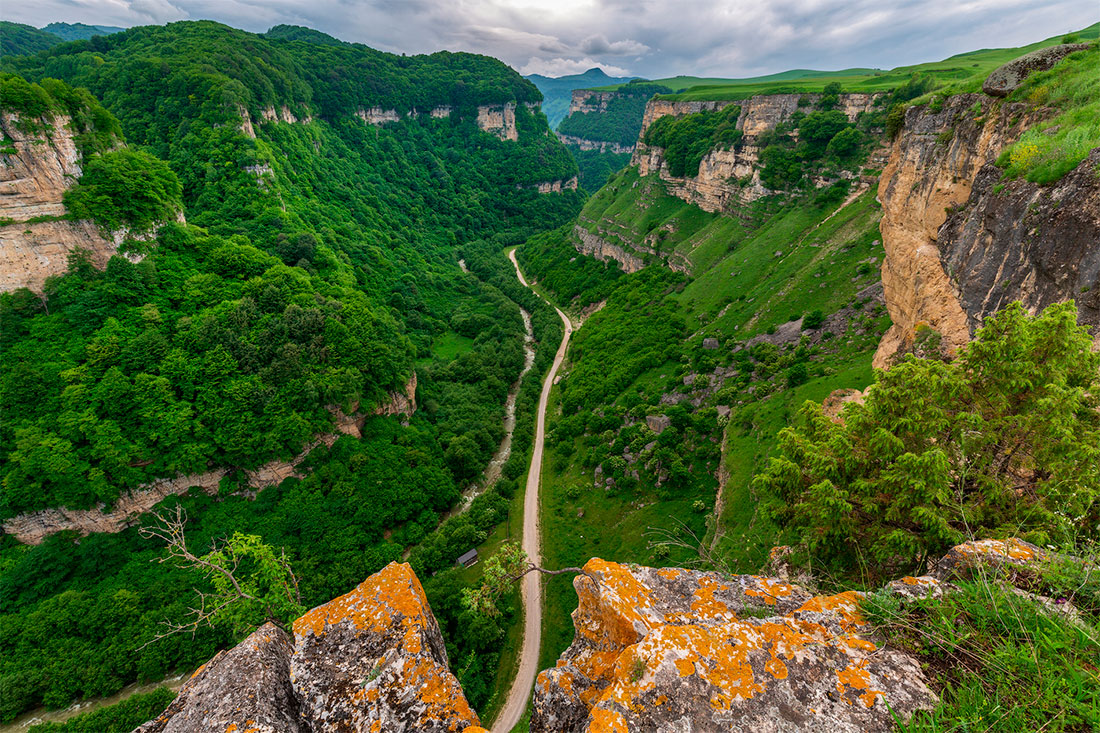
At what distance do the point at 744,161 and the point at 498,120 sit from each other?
105749 mm

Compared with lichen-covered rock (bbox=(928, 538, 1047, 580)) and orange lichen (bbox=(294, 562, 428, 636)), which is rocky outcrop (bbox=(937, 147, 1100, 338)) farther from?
orange lichen (bbox=(294, 562, 428, 636))

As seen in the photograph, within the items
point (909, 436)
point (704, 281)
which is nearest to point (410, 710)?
point (909, 436)

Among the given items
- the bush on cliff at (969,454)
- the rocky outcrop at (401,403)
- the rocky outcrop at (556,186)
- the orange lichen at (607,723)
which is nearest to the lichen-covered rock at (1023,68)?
the bush on cliff at (969,454)

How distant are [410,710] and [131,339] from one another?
126 ft

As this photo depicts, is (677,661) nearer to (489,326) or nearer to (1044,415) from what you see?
(1044,415)

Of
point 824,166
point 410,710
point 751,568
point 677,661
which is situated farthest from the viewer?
point 824,166

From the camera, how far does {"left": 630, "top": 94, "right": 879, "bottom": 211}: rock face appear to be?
64688 millimetres

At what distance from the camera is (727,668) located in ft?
19.0

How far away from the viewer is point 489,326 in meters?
74.8

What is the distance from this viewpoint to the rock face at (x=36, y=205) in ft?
94.8

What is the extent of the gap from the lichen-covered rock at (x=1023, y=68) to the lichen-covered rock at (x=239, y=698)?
3351 cm

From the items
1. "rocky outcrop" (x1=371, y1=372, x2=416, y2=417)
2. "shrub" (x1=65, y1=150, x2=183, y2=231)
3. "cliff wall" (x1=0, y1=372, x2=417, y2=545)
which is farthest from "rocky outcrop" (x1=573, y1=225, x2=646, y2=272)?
"shrub" (x1=65, y1=150, x2=183, y2=231)

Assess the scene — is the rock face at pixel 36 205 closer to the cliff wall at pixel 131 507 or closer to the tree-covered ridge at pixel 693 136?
the cliff wall at pixel 131 507

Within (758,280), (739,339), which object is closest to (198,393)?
(739,339)
